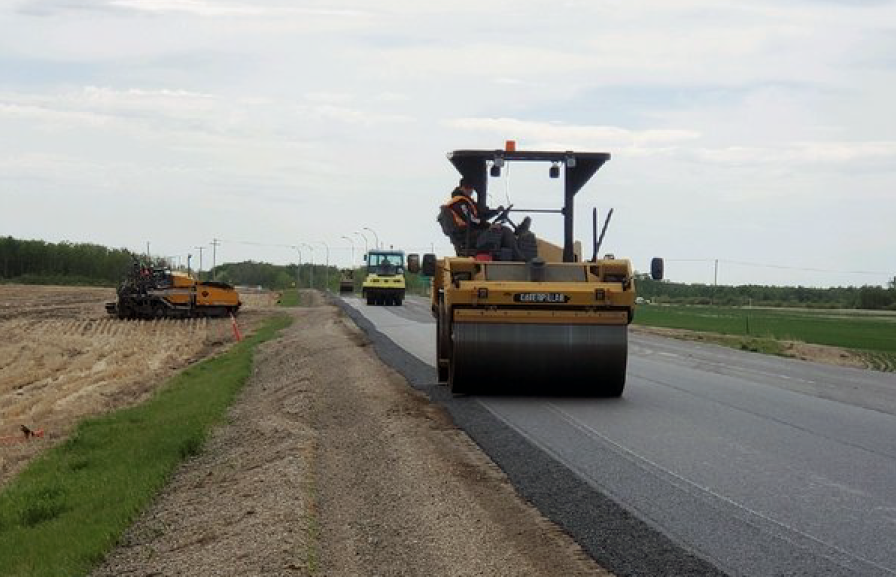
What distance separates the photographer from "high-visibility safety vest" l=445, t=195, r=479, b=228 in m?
16.3

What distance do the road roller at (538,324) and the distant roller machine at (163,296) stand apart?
3779 centimetres

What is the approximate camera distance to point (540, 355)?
14641 mm

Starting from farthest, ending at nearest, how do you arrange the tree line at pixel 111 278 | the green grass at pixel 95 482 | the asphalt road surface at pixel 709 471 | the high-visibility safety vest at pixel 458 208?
1. the tree line at pixel 111 278
2. the high-visibility safety vest at pixel 458 208
3. the green grass at pixel 95 482
4. the asphalt road surface at pixel 709 471

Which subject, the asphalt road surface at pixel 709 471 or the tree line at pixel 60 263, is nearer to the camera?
the asphalt road surface at pixel 709 471

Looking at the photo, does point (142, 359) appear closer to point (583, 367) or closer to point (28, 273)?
point (583, 367)

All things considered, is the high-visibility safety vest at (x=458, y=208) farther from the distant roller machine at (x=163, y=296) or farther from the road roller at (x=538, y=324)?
the distant roller machine at (x=163, y=296)

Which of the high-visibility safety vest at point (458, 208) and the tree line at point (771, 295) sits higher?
the high-visibility safety vest at point (458, 208)

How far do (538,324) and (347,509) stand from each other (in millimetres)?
6248

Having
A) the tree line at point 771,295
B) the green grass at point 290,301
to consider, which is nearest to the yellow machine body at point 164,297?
the green grass at point 290,301

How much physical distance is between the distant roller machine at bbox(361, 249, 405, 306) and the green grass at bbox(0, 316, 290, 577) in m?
42.9

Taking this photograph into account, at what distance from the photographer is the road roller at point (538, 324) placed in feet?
47.7

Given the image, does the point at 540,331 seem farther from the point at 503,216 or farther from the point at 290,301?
the point at 290,301

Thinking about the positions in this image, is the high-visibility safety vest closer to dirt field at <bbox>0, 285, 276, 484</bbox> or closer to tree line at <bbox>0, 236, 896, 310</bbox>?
dirt field at <bbox>0, 285, 276, 484</bbox>

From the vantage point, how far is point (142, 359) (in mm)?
34438
